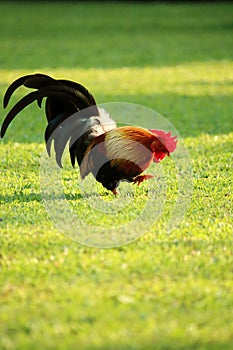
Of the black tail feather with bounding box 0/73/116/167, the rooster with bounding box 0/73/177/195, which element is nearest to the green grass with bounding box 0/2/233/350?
the rooster with bounding box 0/73/177/195

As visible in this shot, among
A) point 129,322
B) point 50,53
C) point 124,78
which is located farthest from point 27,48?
point 129,322

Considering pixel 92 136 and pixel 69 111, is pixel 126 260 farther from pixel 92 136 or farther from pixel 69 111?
pixel 69 111

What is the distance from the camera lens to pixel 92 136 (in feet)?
17.8

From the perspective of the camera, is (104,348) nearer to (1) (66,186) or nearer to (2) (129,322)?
(2) (129,322)

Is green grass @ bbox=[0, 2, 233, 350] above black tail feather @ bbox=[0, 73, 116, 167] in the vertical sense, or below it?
below

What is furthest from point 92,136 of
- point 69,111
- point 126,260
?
point 126,260

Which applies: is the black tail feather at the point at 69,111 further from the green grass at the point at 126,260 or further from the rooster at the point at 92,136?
the green grass at the point at 126,260

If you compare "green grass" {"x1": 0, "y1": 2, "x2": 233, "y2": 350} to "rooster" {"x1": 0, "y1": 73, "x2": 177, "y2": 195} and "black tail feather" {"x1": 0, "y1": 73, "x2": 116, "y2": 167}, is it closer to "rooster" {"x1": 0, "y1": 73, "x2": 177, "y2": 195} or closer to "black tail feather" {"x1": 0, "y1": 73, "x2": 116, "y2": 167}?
"rooster" {"x1": 0, "y1": 73, "x2": 177, "y2": 195}

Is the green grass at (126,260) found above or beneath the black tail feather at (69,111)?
beneath

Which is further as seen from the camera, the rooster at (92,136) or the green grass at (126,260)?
the rooster at (92,136)

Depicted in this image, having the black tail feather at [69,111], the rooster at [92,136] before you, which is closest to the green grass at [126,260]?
the rooster at [92,136]

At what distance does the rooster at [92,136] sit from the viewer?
17.4ft

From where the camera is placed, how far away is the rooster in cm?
530

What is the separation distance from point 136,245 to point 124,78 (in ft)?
28.4
